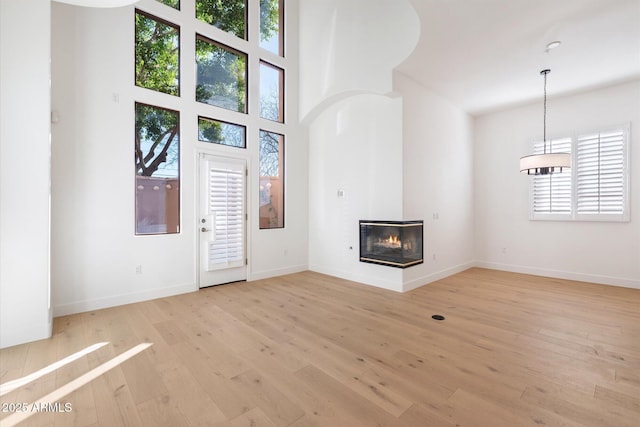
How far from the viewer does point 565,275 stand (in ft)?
17.1

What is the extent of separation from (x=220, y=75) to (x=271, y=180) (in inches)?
79.5

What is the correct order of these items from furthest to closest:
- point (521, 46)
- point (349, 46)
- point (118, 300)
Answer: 1. point (349, 46)
2. point (118, 300)
3. point (521, 46)

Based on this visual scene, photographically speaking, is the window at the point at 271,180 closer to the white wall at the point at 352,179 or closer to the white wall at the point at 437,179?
the white wall at the point at 352,179

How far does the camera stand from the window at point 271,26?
219 inches

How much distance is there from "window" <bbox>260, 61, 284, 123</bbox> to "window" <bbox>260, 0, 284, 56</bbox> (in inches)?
14.9

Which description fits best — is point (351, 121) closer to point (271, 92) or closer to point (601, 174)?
point (271, 92)

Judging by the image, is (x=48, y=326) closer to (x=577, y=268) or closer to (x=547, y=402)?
(x=547, y=402)

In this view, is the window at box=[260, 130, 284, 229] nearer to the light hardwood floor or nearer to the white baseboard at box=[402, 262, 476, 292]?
the light hardwood floor

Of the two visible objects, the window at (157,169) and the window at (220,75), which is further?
the window at (220,75)

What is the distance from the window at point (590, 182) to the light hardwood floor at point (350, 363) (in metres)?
1.59

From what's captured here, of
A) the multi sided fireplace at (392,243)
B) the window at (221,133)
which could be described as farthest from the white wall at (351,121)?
the window at (221,133)

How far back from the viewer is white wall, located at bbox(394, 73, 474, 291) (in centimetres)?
457

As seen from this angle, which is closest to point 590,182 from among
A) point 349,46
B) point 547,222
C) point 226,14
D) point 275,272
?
point 547,222

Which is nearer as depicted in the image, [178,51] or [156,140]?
[156,140]
